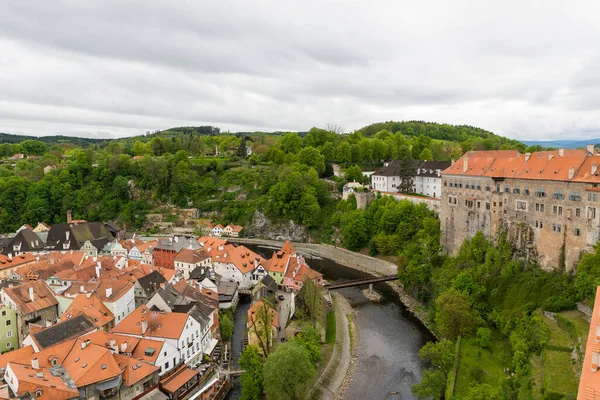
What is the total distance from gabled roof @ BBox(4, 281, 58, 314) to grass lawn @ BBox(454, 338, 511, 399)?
28.9 meters

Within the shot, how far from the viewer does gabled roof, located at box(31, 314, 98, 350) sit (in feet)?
79.4

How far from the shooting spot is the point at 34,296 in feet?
101

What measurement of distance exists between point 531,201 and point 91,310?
3500 cm

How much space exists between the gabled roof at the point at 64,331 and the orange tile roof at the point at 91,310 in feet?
3.13

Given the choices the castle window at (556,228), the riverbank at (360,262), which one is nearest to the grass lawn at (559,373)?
the riverbank at (360,262)

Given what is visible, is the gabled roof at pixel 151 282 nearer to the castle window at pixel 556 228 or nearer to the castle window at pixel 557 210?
the castle window at pixel 556 228

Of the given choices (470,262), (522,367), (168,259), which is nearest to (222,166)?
(168,259)

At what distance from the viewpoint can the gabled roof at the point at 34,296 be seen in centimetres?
2938

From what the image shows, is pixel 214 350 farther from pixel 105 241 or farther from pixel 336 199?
pixel 336 199

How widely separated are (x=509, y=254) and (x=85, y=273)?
36.8 m

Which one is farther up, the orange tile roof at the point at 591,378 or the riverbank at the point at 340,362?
the orange tile roof at the point at 591,378


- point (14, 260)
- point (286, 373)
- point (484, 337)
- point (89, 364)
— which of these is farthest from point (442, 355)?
point (14, 260)

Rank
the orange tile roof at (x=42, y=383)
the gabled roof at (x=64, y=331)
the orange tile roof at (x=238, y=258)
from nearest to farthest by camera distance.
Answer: the orange tile roof at (x=42, y=383), the gabled roof at (x=64, y=331), the orange tile roof at (x=238, y=258)

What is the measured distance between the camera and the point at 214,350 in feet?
97.1
